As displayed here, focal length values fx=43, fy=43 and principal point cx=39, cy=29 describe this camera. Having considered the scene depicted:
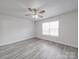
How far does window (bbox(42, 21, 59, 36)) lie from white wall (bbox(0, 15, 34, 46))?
6.33 feet

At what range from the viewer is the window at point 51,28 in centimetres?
402

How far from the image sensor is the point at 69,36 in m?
3.19

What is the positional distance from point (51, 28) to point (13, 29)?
372cm

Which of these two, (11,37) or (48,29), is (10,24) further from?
(48,29)

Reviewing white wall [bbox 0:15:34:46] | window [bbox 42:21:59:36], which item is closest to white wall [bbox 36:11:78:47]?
window [bbox 42:21:59:36]

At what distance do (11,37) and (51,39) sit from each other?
3.82 meters

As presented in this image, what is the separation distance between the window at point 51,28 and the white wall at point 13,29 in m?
1.93

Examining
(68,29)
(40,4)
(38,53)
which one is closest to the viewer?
(40,4)

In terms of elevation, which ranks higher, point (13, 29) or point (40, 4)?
point (40, 4)

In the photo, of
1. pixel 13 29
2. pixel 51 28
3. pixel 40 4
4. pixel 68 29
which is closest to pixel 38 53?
pixel 40 4

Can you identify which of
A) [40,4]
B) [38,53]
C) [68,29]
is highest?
[40,4]

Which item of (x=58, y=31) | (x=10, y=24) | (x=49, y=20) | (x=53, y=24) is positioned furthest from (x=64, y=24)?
(x=10, y=24)

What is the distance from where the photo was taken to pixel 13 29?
4098 millimetres

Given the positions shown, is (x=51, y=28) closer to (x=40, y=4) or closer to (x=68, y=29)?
(x=68, y=29)
